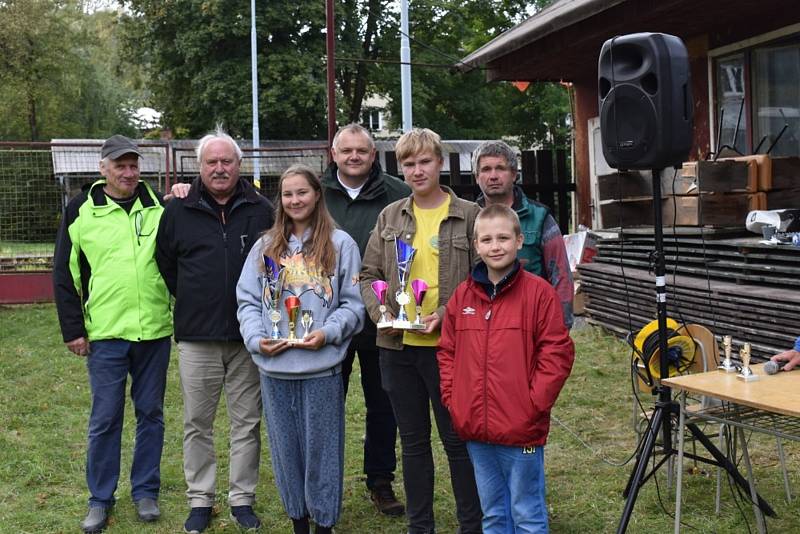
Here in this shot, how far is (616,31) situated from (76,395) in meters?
6.32

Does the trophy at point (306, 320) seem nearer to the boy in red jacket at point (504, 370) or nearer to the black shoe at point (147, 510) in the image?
the boy in red jacket at point (504, 370)

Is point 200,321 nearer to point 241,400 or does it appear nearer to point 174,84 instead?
point 241,400

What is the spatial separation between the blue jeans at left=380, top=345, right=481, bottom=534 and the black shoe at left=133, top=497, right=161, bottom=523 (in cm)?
137

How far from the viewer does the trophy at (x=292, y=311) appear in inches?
157

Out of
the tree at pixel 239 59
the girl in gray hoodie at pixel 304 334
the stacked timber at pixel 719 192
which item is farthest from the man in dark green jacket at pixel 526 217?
the tree at pixel 239 59

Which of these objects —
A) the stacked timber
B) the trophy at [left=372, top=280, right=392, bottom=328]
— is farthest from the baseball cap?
the stacked timber

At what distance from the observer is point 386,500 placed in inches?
190

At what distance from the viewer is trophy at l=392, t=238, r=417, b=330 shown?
13.1 ft

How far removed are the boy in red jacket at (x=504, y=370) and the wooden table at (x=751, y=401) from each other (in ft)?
2.03

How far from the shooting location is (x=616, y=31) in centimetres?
953

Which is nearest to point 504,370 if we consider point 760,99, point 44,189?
point 760,99

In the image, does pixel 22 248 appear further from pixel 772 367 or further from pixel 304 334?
pixel 772 367

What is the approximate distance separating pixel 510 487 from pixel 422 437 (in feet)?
1.94

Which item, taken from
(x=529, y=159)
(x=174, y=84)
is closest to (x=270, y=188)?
(x=529, y=159)
